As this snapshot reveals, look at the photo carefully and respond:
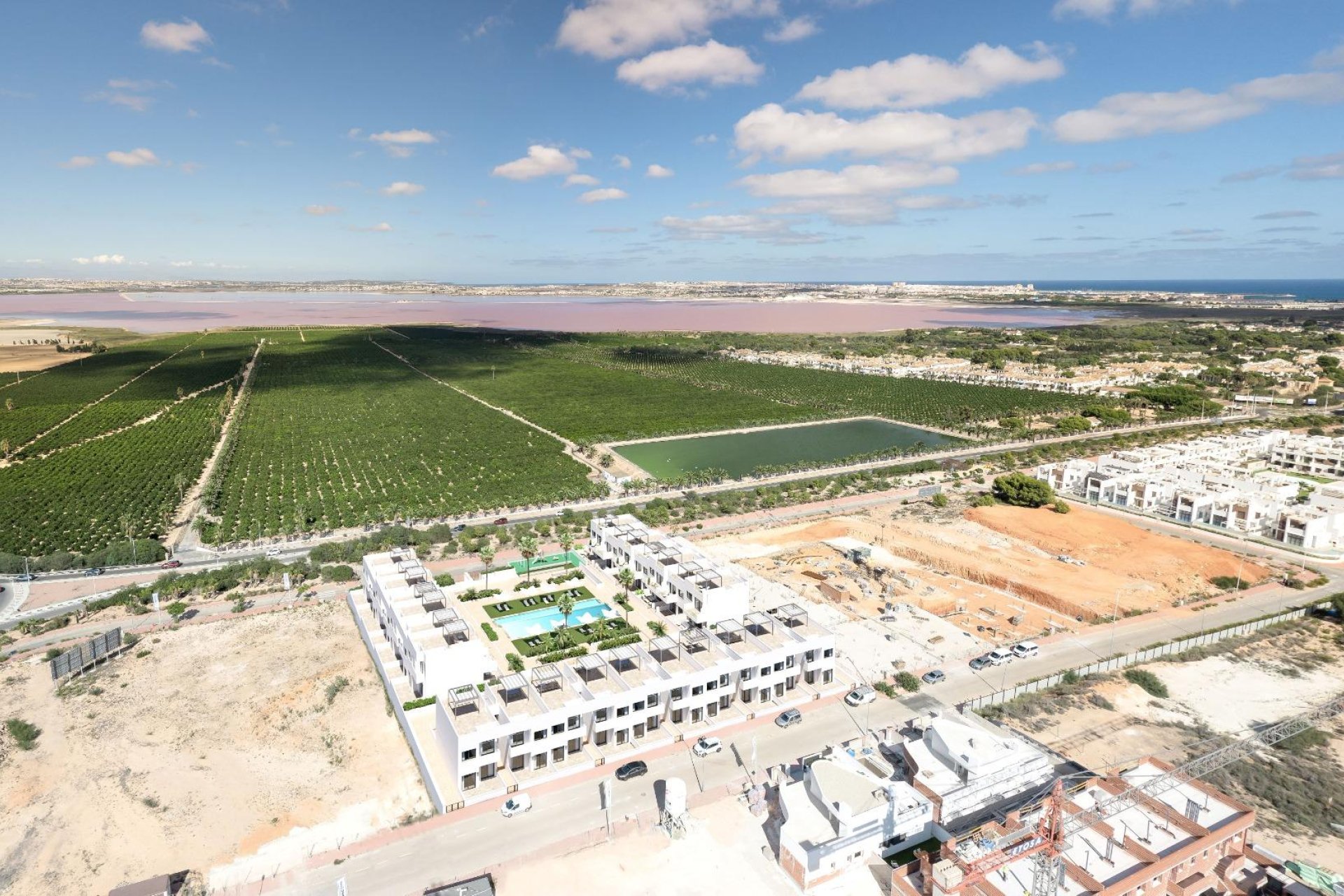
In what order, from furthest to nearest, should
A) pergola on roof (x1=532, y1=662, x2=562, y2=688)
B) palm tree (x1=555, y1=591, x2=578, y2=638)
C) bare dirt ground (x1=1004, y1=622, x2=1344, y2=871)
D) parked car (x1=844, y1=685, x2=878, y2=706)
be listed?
palm tree (x1=555, y1=591, x2=578, y2=638) < parked car (x1=844, y1=685, x2=878, y2=706) < pergola on roof (x1=532, y1=662, x2=562, y2=688) < bare dirt ground (x1=1004, y1=622, x2=1344, y2=871)

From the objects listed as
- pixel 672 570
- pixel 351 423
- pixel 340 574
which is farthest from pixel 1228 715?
pixel 351 423

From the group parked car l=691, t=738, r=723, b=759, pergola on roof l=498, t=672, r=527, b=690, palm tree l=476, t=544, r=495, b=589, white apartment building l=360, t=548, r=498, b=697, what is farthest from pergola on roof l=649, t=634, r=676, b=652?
palm tree l=476, t=544, r=495, b=589

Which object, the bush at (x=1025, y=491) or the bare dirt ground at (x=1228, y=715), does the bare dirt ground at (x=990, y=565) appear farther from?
the bare dirt ground at (x=1228, y=715)

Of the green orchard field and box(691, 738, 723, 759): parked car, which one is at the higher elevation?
the green orchard field

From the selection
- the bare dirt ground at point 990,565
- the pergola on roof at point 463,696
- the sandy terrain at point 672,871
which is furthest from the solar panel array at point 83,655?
the bare dirt ground at point 990,565

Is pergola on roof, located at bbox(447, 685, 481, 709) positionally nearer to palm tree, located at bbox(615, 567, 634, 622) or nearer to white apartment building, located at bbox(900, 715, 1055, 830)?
palm tree, located at bbox(615, 567, 634, 622)

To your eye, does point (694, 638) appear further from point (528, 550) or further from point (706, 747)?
point (528, 550)

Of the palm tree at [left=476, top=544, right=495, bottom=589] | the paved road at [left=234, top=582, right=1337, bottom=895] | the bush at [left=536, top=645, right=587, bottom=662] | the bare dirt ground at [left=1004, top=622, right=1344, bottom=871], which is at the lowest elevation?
Result: the paved road at [left=234, top=582, right=1337, bottom=895]

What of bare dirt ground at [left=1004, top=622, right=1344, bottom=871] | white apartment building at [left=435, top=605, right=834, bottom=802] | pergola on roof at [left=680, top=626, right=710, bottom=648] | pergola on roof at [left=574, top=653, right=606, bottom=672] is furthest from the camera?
pergola on roof at [left=680, top=626, right=710, bottom=648]
